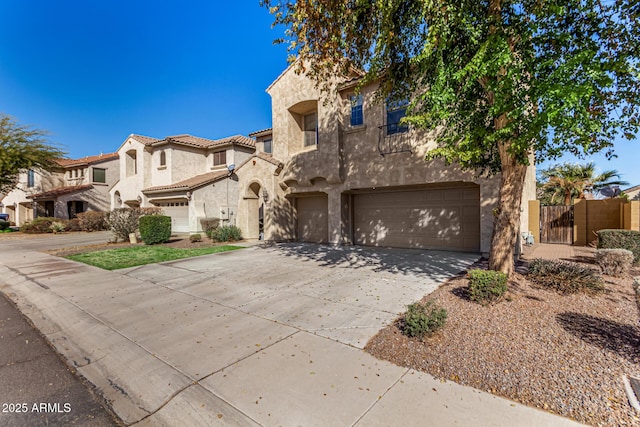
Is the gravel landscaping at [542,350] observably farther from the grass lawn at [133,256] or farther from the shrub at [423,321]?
the grass lawn at [133,256]

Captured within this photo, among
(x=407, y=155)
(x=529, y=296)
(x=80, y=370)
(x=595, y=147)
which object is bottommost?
(x=80, y=370)

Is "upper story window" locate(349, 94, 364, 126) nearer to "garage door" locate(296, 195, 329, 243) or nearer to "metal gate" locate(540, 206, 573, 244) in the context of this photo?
"garage door" locate(296, 195, 329, 243)

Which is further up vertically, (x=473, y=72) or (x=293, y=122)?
(x=293, y=122)

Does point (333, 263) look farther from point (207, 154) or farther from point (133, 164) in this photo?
point (133, 164)

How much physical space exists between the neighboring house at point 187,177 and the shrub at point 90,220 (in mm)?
2213

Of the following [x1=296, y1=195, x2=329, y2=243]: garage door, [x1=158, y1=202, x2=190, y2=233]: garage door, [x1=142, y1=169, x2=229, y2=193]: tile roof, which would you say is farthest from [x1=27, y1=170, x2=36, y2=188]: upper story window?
[x1=296, y1=195, x2=329, y2=243]: garage door

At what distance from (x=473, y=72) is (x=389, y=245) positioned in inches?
354

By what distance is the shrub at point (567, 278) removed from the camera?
18.0 feet

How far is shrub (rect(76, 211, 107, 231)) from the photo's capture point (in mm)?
24516

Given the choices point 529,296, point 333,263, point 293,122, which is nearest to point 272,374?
point 529,296

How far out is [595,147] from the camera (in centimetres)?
564

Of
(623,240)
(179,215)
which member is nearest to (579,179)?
(623,240)

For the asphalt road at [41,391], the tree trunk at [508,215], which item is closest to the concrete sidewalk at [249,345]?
the asphalt road at [41,391]

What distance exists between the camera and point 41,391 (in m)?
3.28
